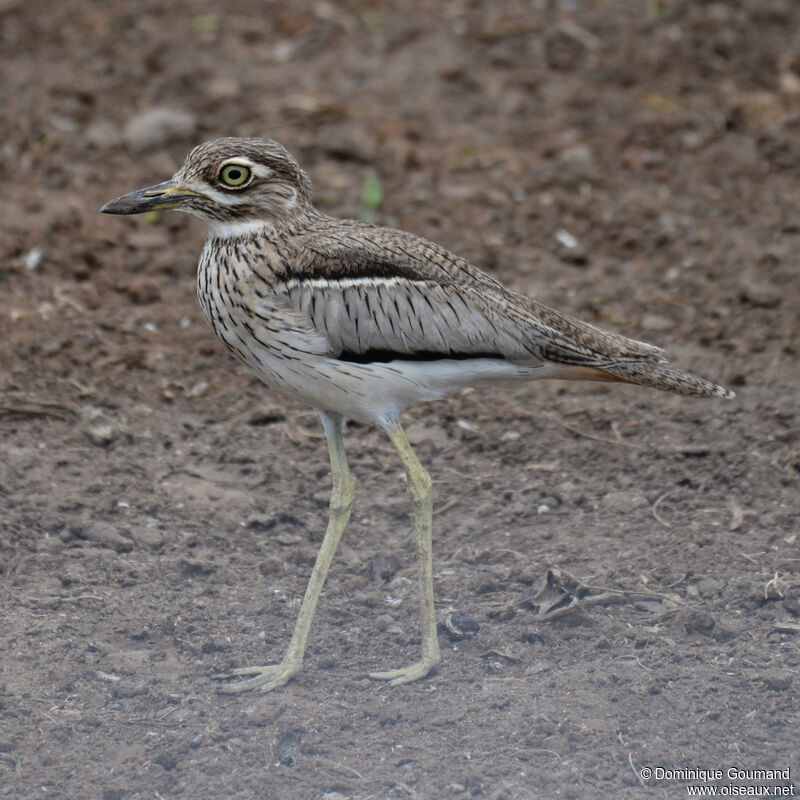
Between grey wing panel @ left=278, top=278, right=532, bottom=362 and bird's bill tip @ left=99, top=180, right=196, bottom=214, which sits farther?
bird's bill tip @ left=99, top=180, right=196, bottom=214

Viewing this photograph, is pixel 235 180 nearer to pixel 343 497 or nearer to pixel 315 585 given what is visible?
pixel 343 497

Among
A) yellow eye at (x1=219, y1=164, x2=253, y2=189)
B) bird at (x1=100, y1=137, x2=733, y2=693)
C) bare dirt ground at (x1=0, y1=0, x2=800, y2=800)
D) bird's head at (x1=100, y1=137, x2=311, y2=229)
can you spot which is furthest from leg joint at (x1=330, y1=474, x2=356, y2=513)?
yellow eye at (x1=219, y1=164, x2=253, y2=189)

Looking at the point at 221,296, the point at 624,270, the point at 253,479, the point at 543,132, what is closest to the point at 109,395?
the point at 253,479

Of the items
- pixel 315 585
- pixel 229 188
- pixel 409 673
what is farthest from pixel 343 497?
pixel 229 188

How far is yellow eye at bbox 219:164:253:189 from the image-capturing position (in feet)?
14.0

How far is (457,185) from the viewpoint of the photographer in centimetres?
743

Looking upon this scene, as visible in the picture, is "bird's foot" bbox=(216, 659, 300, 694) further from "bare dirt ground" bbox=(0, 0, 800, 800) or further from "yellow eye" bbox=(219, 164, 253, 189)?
"yellow eye" bbox=(219, 164, 253, 189)

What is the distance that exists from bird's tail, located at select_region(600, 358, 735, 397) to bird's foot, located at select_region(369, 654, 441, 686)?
119cm

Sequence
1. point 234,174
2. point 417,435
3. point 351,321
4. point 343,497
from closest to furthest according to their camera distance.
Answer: point 351,321 → point 234,174 → point 343,497 → point 417,435

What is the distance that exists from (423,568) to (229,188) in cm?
149

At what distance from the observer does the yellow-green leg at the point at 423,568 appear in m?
4.32

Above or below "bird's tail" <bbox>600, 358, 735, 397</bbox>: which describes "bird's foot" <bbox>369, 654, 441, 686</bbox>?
below

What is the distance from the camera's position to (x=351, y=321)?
418 centimetres

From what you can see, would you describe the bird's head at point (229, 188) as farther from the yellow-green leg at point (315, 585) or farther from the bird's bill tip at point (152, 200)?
the yellow-green leg at point (315, 585)
